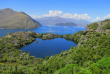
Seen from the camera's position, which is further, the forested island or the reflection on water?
the reflection on water

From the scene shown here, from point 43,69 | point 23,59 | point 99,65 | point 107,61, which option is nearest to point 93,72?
point 99,65

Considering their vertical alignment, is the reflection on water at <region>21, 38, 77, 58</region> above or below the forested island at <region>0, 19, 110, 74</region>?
below

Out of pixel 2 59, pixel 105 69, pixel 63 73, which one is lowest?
pixel 2 59

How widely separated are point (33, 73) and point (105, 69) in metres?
23.7

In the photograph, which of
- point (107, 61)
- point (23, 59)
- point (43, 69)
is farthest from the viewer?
point (23, 59)

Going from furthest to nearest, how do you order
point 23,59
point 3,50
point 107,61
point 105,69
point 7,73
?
point 3,50 < point 23,59 < point 7,73 < point 107,61 < point 105,69

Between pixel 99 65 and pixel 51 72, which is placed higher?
pixel 99 65

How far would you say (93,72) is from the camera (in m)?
25.8

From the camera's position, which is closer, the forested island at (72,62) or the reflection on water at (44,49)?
the forested island at (72,62)

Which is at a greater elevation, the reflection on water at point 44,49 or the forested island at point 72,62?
the forested island at point 72,62

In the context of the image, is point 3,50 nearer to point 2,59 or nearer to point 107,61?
point 2,59

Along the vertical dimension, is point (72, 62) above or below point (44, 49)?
above

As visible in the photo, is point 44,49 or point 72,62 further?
point 44,49

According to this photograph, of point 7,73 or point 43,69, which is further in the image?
point 43,69
